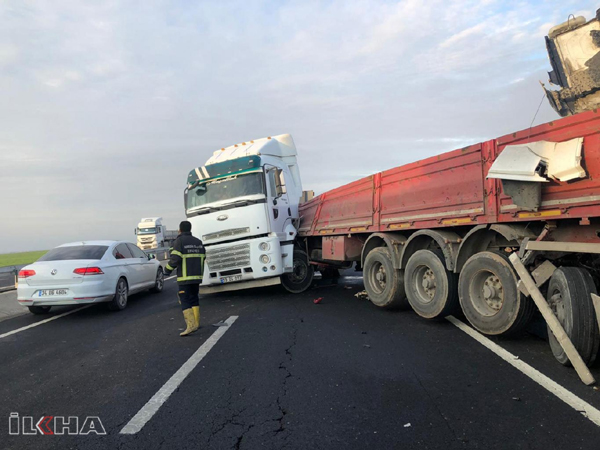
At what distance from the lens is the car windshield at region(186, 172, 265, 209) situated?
31.4 ft

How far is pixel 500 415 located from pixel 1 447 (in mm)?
3941

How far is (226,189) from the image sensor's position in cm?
984

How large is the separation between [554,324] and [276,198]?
263 inches

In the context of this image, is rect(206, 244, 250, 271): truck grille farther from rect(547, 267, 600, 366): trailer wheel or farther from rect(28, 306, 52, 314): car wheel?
rect(547, 267, 600, 366): trailer wheel

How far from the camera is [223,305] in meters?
8.90

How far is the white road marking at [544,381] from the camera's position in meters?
3.24

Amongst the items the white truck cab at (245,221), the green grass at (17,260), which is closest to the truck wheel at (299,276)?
the white truck cab at (245,221)

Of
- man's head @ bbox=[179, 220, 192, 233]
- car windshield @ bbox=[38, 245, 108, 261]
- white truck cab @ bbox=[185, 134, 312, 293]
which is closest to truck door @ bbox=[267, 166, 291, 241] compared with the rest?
white truck cab @ bbox=[185, 134, 312, 293]

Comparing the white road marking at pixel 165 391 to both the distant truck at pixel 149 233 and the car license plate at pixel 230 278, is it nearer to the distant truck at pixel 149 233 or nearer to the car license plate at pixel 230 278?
the car license plate at pixel 230 278

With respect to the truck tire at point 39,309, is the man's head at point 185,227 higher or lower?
higher

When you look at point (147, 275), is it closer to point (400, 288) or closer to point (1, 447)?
point (400, 288)

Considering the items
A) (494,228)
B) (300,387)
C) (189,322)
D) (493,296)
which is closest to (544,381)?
(493,296)

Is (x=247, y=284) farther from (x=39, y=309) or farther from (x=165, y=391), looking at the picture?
(x=165, y=391)

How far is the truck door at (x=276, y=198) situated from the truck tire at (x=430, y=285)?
3.70 m
